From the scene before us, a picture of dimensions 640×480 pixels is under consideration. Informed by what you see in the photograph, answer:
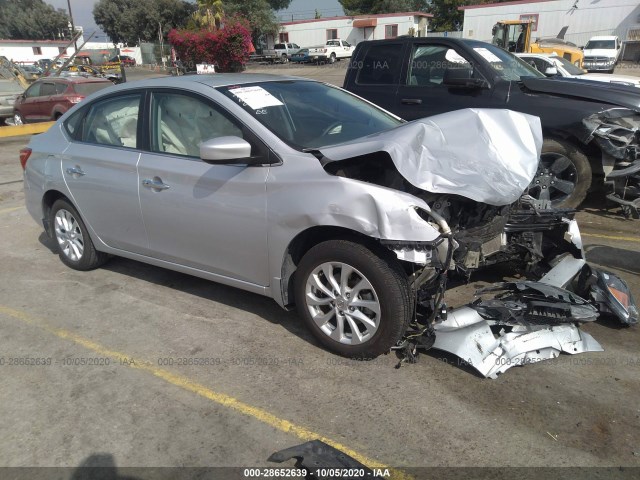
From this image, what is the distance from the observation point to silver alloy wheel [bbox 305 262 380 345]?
3.15 metres

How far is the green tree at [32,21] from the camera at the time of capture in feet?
257

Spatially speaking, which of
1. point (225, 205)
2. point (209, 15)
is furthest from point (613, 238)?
point (209, 15)

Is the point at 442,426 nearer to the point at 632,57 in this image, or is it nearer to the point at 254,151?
the point at 254,151

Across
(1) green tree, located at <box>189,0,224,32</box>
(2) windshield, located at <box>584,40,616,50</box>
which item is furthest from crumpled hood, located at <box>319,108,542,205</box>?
(2) windshield, located at <box>584,40,616,50</box>

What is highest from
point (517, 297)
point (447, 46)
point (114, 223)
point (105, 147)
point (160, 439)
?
point (447, 46)

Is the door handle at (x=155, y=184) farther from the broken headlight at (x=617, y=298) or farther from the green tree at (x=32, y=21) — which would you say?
the green tree at (x=32, y=21)

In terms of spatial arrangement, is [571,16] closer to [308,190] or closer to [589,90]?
[589,90]

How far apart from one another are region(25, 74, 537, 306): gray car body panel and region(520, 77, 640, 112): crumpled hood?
2651 mm

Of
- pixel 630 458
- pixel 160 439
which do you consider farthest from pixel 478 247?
pixel 160 439

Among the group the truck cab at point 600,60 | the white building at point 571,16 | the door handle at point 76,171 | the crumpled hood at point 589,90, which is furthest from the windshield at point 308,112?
the white building at point 571,16

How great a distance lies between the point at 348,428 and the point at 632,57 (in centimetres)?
4324

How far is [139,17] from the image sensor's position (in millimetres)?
64000

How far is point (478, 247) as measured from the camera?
3359 millimetres

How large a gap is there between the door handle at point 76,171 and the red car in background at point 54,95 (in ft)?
33.8
